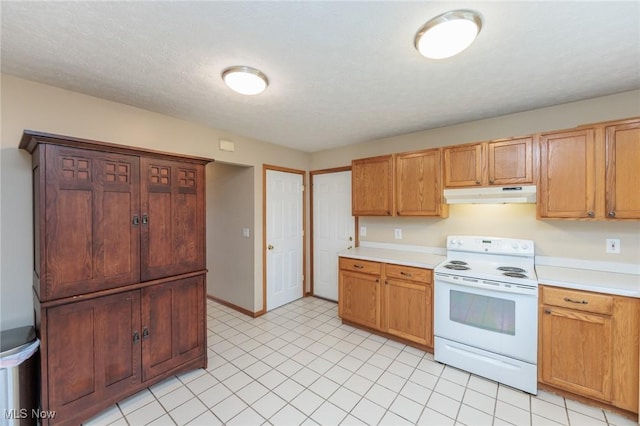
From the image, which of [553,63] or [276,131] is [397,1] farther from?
[276,131]

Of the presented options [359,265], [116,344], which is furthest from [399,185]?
[116,344]

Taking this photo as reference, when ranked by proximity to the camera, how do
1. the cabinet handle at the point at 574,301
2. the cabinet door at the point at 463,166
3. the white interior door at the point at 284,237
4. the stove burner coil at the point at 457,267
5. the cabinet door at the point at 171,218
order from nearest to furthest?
the cabinet handle at the point at 574,301 < the cabinet door at the point at 171,218 < the stove burner coil at the point at 457,267 < the cabinet door at the point at 463,166 < the white interior door at the point at 284,237

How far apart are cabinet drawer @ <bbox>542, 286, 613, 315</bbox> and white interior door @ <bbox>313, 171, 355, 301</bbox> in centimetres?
233

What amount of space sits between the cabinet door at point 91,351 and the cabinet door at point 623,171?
3821mm

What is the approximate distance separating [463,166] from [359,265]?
1598mm

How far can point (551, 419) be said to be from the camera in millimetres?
1803

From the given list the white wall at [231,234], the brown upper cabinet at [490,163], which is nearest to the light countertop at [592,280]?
the brown upper cabinet at [490,163]

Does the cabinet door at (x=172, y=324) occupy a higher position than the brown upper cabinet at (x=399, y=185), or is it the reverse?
the brown upper cabinet at (x=399, y=185)

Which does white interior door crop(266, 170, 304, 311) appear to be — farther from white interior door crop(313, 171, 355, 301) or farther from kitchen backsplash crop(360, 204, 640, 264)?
kitchen backsplash crop(360, 204, 640, 264)

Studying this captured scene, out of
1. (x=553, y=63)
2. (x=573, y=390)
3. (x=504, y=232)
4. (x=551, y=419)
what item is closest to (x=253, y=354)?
(x=551, y=419)

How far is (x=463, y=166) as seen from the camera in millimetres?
2666

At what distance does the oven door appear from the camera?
6.82 ft

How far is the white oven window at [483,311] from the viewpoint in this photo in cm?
217

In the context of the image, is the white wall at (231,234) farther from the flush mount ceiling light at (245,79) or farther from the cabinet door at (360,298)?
the flush mount ceiling light at (245,79)
